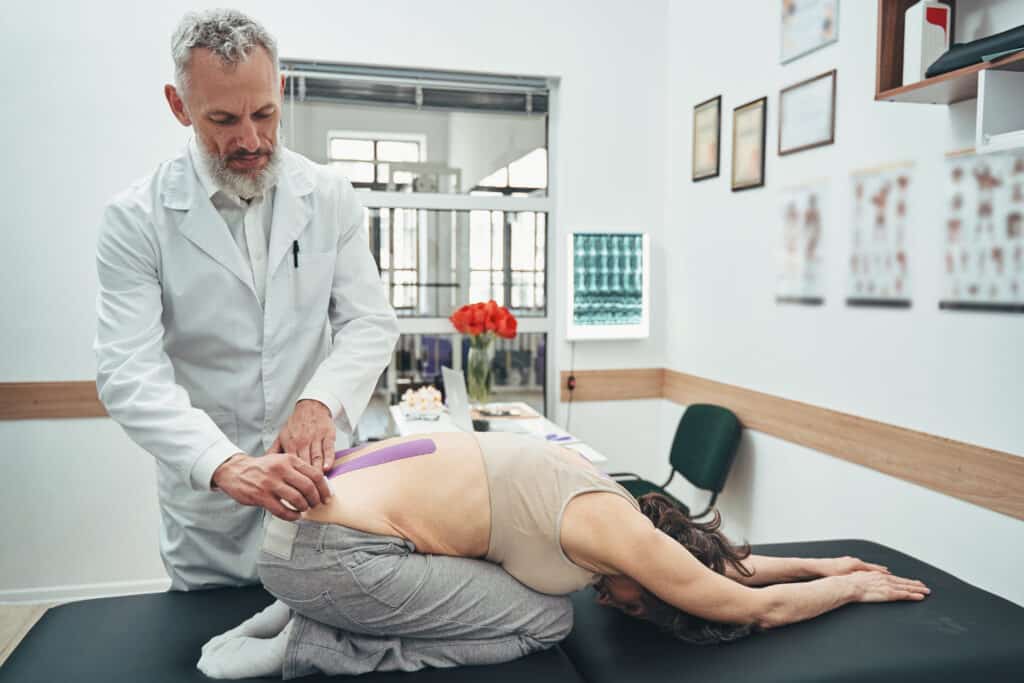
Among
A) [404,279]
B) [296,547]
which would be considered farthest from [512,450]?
[404,279]

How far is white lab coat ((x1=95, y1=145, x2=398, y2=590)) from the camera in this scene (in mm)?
1592

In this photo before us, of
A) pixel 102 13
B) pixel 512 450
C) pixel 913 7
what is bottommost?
pixel 512 450

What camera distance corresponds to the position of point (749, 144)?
3.15 meters

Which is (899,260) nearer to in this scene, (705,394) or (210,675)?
(705,394)

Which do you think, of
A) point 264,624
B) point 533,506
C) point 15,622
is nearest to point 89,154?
point 15,622

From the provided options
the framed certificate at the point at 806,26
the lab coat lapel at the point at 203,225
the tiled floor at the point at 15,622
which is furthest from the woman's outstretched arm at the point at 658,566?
the tiled floor at the point at 15,622

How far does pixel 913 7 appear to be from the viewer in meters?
2.03

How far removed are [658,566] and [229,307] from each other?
1032 mm

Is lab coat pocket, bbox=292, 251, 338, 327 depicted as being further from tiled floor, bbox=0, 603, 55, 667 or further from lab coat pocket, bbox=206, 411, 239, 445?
tiled floor, bbox=0, 603, 55, 667

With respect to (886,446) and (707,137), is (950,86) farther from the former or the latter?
(707,137)

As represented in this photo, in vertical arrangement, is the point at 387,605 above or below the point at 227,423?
below

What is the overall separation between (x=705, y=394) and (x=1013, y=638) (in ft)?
6.65

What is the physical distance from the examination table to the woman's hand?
2cm

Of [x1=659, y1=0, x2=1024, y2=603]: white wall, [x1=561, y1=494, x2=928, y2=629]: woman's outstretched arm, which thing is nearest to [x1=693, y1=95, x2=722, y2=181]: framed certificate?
[x1=659, y1=0, x2=1024, y2=603]: white wall
